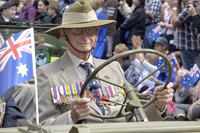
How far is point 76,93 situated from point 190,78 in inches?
124

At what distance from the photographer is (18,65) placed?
9.69ft

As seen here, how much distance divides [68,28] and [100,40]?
4862 mm

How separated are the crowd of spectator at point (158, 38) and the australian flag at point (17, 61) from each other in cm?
291

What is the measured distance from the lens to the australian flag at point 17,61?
2.87 meters

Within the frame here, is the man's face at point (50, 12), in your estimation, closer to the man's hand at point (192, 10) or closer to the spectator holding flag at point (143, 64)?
the spectator holding flag at point (143, 64)

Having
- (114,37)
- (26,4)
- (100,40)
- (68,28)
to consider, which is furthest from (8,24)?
(68,28)

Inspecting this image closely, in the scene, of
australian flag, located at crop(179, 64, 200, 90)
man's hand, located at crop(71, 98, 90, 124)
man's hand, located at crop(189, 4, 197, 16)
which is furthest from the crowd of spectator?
man's hand, located at crop(71, 98, 90, 124)

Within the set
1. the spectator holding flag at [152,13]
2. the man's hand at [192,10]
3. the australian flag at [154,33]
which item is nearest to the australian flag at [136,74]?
the man's hand at [192,10]

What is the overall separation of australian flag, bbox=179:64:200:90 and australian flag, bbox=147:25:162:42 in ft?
8.47

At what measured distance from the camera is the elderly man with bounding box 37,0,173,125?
10.7 ft

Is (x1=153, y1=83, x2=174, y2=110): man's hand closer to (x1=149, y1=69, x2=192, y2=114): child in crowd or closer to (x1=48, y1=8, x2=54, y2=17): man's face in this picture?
A: (x1=149, y1=69, x2=192, y2=114): child in crowd

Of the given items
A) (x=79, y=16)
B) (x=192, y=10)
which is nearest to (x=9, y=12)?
(x=192, y=10)

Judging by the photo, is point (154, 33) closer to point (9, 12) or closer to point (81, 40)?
point (9, 12)

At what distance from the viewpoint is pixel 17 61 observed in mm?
2986
